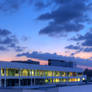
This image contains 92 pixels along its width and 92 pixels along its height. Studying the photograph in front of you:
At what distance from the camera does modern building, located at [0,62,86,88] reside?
5400 cm

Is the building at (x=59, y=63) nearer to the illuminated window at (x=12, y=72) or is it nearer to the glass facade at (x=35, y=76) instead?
the glass facade at (x=35, y=76)

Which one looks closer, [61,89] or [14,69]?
[61,89]

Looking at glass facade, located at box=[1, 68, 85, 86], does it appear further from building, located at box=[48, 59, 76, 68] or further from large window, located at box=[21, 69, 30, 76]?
building, located at box=[48, 59, 76, 68]

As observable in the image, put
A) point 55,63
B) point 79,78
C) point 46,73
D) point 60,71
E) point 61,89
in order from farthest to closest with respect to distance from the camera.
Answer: point 55,63
point 79,78
point 60,71
point 46,73
point 61,89

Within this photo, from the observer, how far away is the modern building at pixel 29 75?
5400 cm

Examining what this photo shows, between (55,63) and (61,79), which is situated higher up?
(55,63)

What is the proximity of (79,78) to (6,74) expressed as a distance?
1709 inches

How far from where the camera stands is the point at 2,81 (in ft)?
177

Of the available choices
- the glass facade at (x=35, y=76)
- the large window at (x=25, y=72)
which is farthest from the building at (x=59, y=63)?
the large window at (x=25, y=72)

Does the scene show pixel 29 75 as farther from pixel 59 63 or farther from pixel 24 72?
pixel 59 63

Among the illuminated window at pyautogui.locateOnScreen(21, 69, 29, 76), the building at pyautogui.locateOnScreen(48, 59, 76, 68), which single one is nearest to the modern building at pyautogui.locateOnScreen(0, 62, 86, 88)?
the illuminated window at pyautogui.locateOnScreen(21, 69, 29, 76)

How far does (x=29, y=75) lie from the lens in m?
62.4

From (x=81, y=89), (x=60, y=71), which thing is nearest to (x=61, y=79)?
(x=60, y=71)

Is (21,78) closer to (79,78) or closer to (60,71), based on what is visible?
(60,71)
